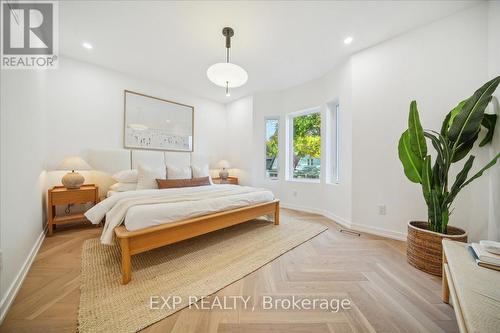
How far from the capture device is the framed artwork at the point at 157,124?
3623 millimetres

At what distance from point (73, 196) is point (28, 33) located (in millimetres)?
1992

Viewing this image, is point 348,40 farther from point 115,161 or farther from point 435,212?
point 115,161

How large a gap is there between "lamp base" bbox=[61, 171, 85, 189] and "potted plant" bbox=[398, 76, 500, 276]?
420 cm

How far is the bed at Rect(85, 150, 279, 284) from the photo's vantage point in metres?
1.65

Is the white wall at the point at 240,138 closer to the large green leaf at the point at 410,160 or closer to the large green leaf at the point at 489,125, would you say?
the large green leaf at the point at 410,160

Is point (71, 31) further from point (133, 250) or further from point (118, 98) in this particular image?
point (133, 250)

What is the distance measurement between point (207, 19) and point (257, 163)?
2.99 metres

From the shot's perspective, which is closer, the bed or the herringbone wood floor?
the herringbone wood floor

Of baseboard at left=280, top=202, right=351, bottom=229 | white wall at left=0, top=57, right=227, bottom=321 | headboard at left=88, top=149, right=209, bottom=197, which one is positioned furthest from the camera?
headboard at left=88, top=149, right=209, bottom=197

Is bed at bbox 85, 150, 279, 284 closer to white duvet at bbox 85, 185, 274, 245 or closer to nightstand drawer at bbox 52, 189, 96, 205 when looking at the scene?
white duvet at bbox 85, 185, 274, 245

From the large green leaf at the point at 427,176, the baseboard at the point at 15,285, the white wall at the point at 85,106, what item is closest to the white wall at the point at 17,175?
the baseboard at the point at 15,285

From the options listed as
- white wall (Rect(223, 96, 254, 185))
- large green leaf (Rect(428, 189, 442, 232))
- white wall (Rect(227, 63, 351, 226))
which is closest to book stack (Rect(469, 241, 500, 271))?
large green leaf (Rect(428, 189, 442, 232))

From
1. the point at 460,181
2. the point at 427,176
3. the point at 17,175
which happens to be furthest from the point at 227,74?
the point at 460,181

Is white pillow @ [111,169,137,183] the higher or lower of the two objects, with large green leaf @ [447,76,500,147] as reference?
lower
